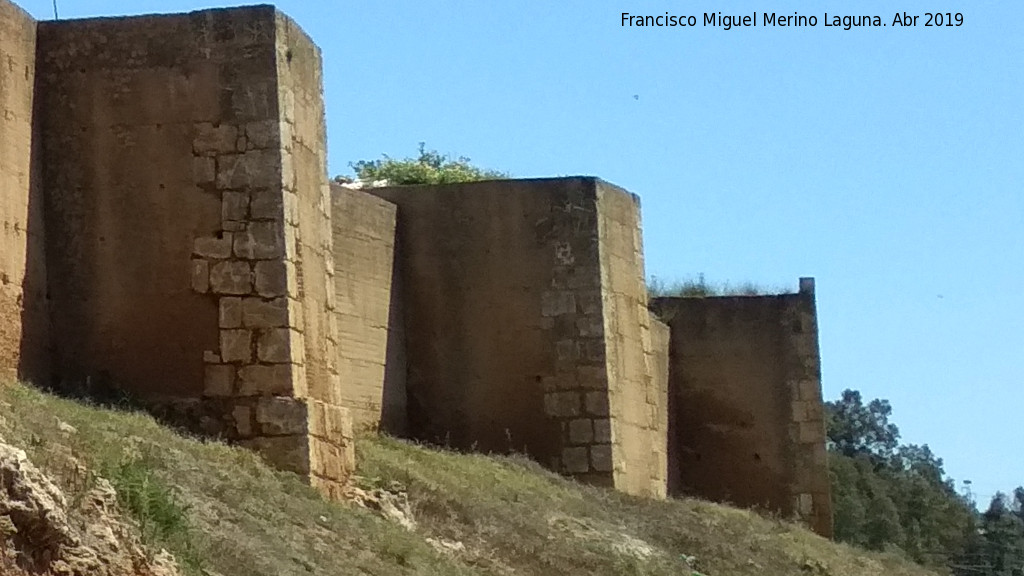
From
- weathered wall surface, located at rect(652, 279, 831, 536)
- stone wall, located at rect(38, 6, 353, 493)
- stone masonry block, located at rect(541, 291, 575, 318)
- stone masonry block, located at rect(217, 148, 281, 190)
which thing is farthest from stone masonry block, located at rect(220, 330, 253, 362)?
weathered wall surface, located at rect(652, 279, 831, 536)

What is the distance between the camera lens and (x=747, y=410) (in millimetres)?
22672

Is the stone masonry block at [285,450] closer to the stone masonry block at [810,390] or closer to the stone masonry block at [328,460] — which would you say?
the stone masonry block at [328,460]

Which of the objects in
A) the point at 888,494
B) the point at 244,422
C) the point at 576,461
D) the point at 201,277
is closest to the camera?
the point at 244,422

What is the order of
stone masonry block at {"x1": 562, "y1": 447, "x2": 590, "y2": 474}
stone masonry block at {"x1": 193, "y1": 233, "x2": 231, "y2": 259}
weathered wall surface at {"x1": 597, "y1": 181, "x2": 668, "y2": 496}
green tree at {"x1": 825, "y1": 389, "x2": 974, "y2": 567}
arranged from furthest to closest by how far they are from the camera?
green tree at {"x1": 825, "y1": 389, "x2": 974, "y2": 567} < weathered wall surface at {"x1": 597, "y1": 181, "x2": 668, "y2": 496} < stone masonry block at {"x1": 562, "y1": 447, "x2": 590, "y2": 474} < stone masonry block at {"x1": 193, "y1": 233, "x2": 231, "y2": 259}

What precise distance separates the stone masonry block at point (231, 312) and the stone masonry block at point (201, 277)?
0.50ft

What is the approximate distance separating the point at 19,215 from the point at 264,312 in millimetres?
1609

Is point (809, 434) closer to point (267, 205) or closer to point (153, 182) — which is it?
point (267, 205)

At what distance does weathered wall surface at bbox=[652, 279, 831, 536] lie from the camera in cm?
2258

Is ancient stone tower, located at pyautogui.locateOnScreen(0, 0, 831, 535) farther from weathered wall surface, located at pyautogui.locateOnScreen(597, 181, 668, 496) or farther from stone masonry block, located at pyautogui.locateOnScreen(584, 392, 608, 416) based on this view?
weathered wall surface, located at pyautogui.locateOnScreen(597, 181, 668, 496)

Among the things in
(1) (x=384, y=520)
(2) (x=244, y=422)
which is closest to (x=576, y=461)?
(1) (x=384, y=520)

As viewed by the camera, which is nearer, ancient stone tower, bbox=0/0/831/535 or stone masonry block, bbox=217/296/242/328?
ancient stone tower, bbox=0/0/831/535

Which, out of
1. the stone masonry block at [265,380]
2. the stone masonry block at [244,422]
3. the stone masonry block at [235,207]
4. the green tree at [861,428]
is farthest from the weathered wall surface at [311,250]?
the green tree at [861,428]

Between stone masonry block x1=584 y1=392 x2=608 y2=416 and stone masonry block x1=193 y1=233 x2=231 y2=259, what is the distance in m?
5.77

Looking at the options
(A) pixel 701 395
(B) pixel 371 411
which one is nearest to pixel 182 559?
(B) pixel 371 411
